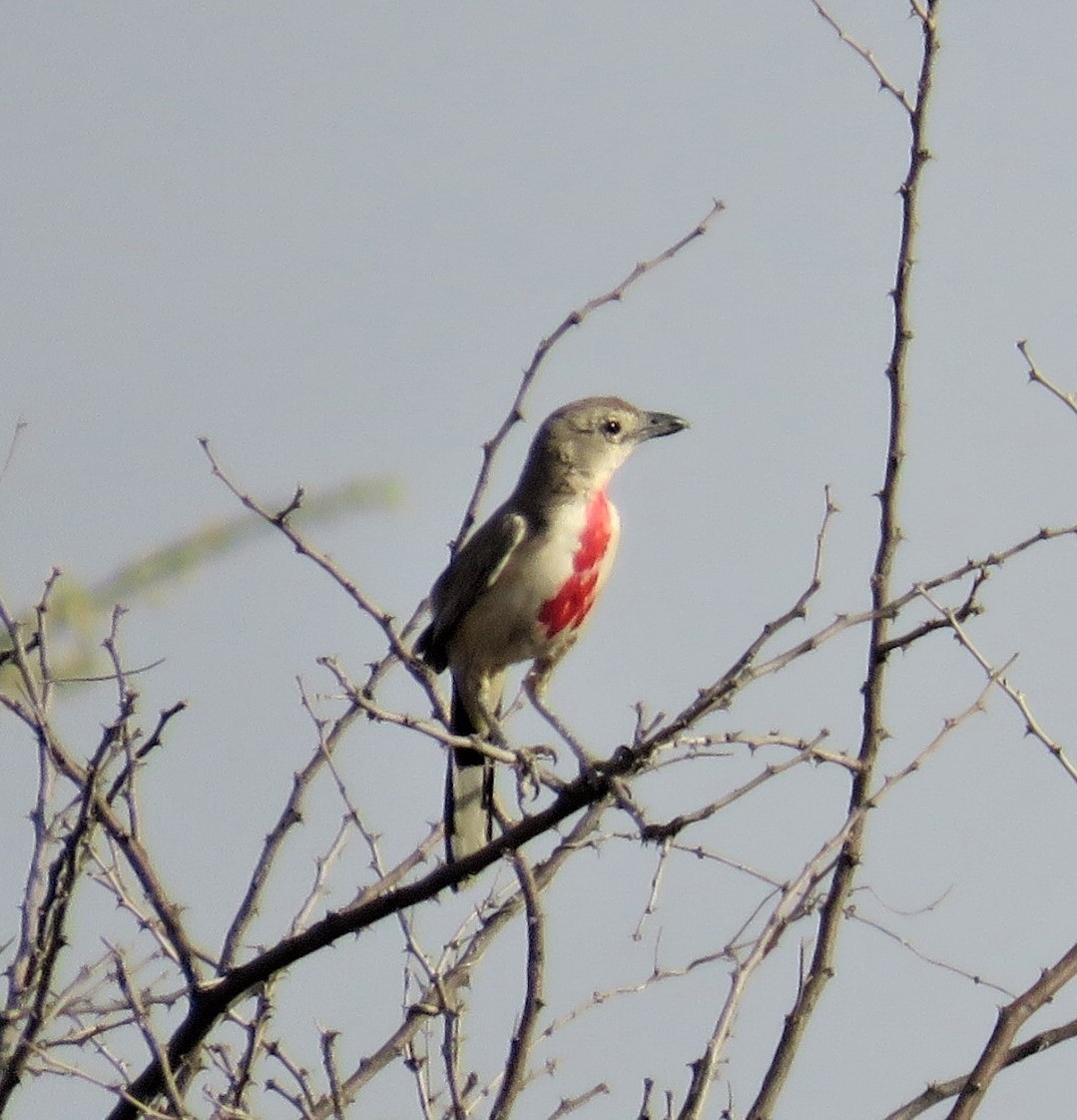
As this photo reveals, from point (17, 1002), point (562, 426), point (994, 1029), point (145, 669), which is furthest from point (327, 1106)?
point (562, 426)

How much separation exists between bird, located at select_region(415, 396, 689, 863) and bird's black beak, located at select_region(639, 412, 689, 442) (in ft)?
1.52

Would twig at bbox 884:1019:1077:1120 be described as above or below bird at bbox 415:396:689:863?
below

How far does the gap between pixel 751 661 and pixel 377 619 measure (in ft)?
2.73

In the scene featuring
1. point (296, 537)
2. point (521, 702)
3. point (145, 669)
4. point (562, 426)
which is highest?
point (562, 426)

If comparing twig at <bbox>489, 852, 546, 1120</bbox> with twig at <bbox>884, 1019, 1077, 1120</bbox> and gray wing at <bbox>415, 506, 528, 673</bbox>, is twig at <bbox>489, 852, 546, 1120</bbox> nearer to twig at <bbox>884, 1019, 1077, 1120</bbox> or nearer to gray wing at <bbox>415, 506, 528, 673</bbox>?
twig at <bbox>884, 1019, 1077, 1120</bbox>

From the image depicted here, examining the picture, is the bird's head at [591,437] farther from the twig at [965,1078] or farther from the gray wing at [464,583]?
the twig at [965,1078]

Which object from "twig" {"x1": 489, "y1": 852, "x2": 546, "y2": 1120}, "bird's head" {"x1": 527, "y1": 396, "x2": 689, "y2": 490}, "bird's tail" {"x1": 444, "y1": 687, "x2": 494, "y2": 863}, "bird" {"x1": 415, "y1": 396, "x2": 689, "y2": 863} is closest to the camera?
"twig" {"x1": 489, "y1": 852, "x2": 546, "y2": 1120}


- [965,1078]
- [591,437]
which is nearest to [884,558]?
[965,1078]

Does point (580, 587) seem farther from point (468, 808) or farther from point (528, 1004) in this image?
point (528, 1004)

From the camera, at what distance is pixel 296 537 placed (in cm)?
421

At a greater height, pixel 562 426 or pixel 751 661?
pixel 562 426

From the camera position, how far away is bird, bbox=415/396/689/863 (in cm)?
617

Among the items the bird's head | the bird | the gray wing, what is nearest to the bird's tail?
the bird

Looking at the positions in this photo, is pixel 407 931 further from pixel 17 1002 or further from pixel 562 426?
pixel 562 426
